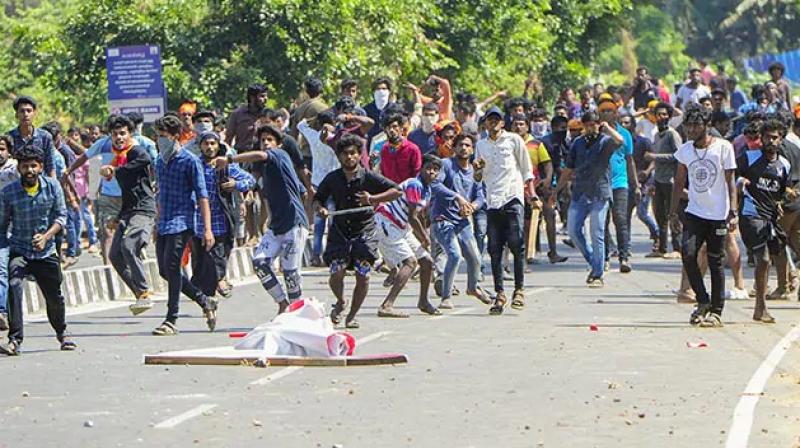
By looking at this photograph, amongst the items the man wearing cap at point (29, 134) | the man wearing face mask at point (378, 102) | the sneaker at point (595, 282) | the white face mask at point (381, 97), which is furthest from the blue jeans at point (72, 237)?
the man wearing cap at point (29, 134)

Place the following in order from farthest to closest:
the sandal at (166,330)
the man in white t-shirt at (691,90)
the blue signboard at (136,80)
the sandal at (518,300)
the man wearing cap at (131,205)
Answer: the man in white t-shirt at (691,90)
the blue signboard at (136,80)
the man wearing cap at (131,205)
the sandal at (518,300)
the sandal at (166,330)

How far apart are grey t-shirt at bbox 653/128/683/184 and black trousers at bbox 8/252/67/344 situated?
34.5 ft

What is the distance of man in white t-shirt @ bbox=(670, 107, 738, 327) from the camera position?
16.0m

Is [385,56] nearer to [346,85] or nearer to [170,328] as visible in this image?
[346,85]

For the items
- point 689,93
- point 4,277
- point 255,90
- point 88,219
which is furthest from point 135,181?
point 689,93

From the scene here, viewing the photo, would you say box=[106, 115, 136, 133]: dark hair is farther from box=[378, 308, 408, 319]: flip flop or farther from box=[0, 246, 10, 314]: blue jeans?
box=[0, 246, 10, 314]: blue jeans

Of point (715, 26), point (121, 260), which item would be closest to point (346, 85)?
point (121, 260)

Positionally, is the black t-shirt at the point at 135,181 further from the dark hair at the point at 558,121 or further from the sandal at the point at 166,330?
the dark hair at the point at 558,121

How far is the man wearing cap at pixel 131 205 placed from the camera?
17.7 meters

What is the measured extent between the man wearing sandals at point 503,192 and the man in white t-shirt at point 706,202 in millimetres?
1772

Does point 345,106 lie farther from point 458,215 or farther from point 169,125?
point 169,125

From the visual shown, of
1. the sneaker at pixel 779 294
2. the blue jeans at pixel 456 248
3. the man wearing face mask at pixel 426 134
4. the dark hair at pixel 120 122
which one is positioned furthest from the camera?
the man wearing face mask at pixel 426 134

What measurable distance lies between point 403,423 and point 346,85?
12436mm

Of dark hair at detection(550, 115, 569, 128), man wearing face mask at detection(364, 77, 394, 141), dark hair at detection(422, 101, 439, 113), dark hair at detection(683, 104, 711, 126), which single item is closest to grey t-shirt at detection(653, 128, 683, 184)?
dark hair at detection(550, 115, 569, 128)
